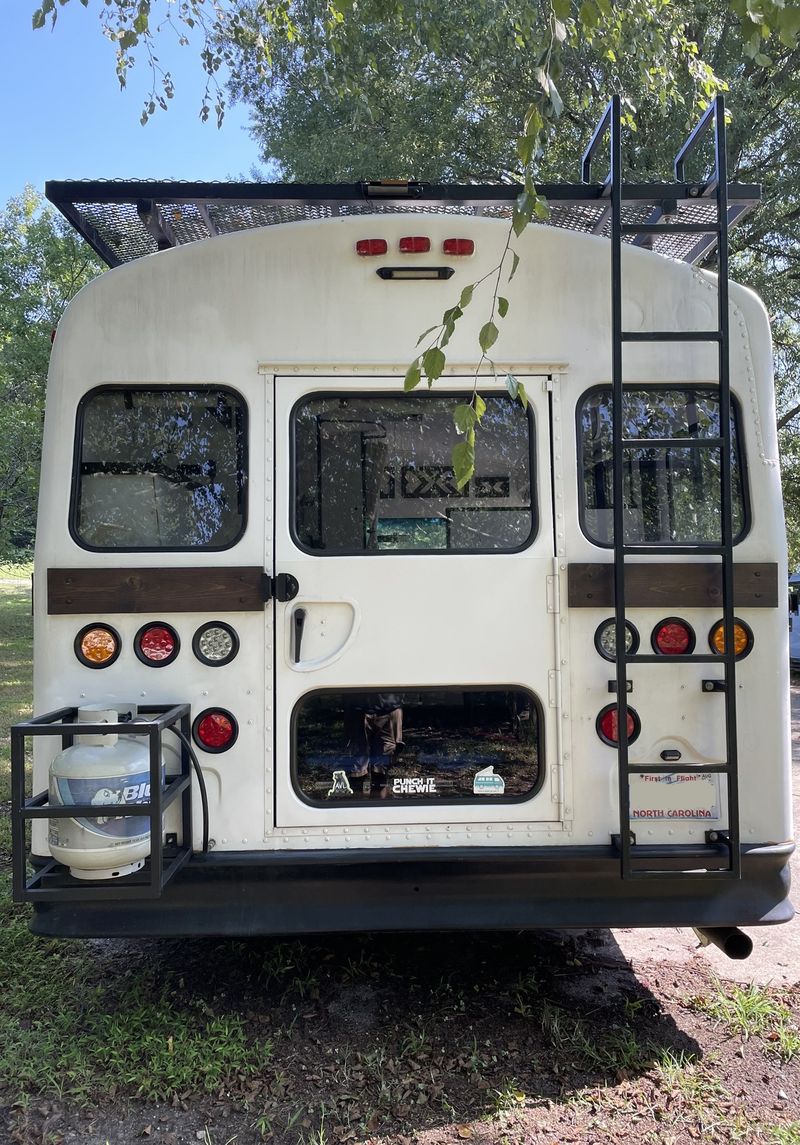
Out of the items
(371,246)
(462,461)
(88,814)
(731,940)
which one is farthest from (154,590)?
(731,940)

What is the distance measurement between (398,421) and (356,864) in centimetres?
158

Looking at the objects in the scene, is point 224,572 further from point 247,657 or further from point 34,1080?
point 34,1080

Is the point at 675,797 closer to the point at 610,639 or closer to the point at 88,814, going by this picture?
the point at 610,639

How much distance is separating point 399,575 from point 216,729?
84 centimetres

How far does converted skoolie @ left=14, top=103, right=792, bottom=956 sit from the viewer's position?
304 centimetres

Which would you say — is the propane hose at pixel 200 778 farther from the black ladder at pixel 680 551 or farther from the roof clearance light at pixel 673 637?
the roof clearance light at pixel 673 637

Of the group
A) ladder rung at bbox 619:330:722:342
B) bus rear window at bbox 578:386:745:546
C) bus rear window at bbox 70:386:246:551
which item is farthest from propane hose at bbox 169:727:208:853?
ladder rung at bbox 619:330:722:342

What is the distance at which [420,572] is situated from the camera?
10.1ft

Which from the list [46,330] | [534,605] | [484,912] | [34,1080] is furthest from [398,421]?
[46,330]

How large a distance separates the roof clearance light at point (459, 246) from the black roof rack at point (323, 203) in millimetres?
139

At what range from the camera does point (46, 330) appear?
538 inches

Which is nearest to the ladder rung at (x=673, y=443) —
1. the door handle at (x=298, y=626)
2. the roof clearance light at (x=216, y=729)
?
the door handle at (x=298, y=626)

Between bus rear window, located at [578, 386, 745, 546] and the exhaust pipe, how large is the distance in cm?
142

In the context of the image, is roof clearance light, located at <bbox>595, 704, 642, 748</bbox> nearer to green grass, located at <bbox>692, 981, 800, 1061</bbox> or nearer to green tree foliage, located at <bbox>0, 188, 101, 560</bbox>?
green grass, located at <bbox>692, 981, 800, 1061</bbox>
